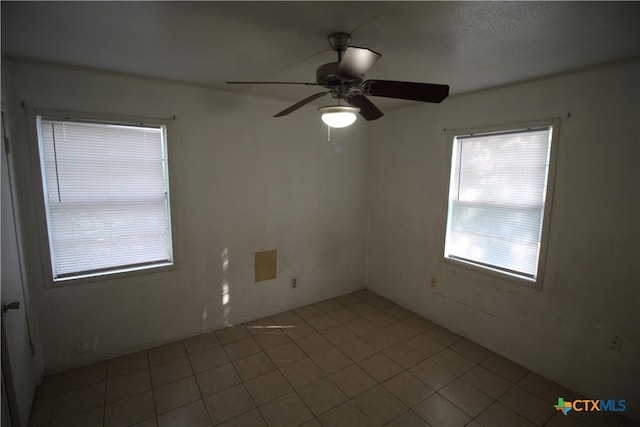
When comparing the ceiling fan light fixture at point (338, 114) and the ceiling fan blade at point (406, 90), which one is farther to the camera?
the ceiling fan light fixture at point (338, 114)

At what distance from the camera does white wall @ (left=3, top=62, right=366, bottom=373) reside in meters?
2.29

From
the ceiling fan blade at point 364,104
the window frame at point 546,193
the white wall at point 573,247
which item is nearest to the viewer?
the ceiling fan blade at point 364,104

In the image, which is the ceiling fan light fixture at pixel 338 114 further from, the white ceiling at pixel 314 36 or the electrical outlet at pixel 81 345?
the electrical outlet at pixel 81 345

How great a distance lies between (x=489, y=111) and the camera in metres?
2.73

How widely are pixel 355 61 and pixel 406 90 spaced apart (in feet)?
1.08

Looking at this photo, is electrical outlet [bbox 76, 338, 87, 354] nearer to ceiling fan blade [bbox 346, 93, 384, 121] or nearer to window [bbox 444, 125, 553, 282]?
ceiling fan blade [bbox 346, 93, 384, 121]

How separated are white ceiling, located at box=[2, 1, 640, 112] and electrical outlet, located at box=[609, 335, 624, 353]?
1920mm

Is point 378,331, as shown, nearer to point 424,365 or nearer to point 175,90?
point 424,365

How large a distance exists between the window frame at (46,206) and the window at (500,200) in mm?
2781

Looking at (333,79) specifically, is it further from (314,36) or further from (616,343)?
(616,343)

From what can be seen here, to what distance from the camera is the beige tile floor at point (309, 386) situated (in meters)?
2.06

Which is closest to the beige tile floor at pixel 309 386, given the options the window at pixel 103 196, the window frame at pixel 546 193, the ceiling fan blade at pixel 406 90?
the window frame at pixel 546 193

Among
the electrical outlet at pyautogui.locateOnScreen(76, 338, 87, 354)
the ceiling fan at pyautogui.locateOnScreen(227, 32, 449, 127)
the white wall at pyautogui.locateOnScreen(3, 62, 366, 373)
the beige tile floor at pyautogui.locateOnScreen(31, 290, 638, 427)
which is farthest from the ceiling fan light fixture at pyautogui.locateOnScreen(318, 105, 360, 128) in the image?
the electrical outlet at pyautogui.locateOnScreen(76, 338, 87, 354)

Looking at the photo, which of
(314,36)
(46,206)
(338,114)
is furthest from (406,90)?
(46,206)
